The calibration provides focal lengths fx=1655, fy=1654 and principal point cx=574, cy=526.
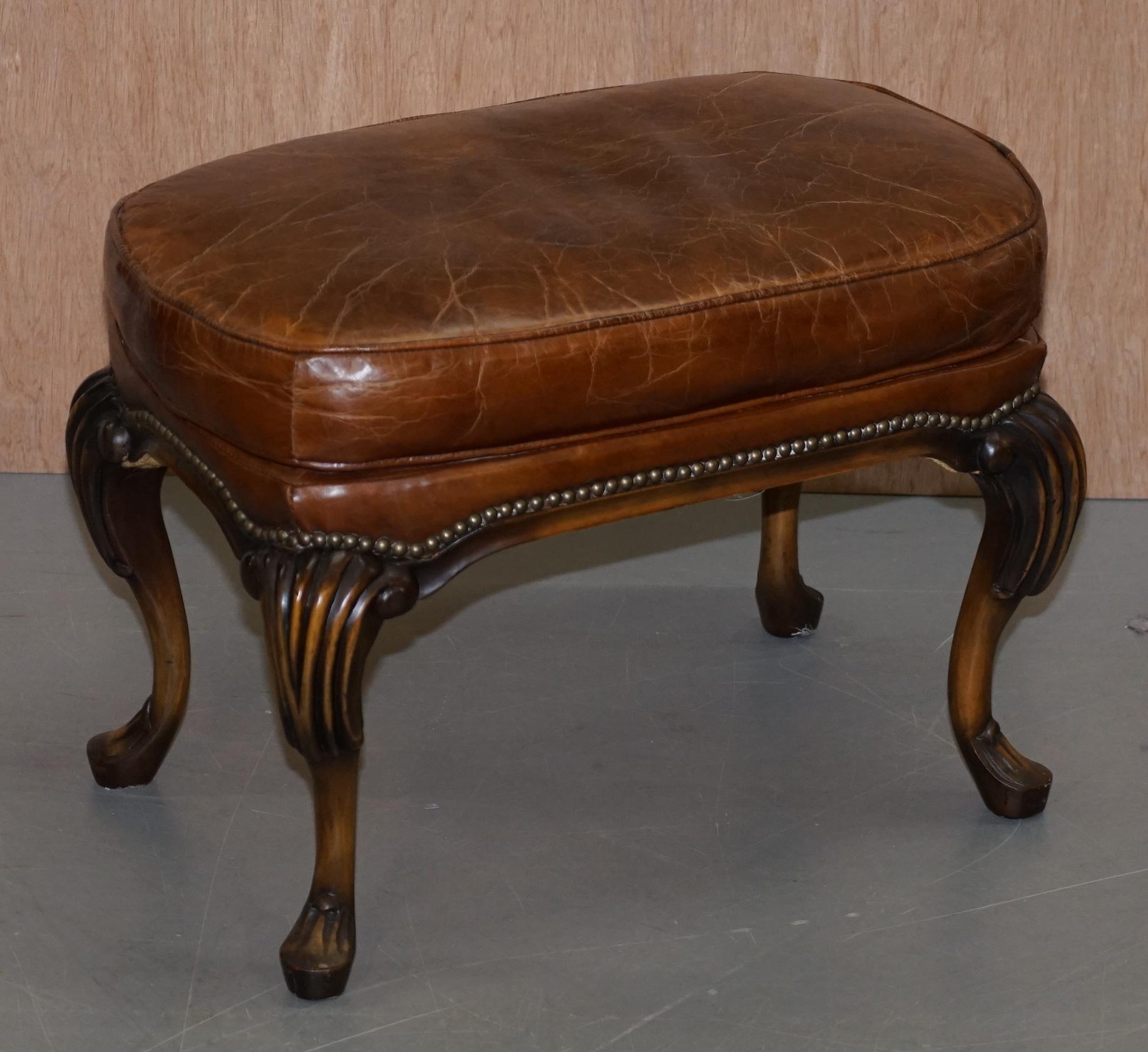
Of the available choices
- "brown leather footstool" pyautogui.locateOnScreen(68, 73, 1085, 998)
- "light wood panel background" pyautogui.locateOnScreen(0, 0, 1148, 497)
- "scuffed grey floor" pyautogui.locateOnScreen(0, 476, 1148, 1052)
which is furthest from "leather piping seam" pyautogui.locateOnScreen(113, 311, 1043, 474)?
"light wood panel background" pyautogui.locateOnScreen(0, 0, 1148, 497)

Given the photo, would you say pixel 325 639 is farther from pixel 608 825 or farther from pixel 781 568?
pixel 781 568

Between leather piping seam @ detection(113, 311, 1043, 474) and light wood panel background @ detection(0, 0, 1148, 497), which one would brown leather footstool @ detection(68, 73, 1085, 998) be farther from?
light wood panel background @ detection(0, 0, 1148, 497)

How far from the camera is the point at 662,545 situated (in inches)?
70.6

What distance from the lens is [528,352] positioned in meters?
0.98

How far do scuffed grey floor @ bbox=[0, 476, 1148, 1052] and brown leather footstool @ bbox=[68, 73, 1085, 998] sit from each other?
110 millimetres

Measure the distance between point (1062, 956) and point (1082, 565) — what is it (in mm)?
669

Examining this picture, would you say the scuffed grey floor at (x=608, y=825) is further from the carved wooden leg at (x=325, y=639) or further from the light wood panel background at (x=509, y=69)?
the light wood panel background at (x=509, y=69)

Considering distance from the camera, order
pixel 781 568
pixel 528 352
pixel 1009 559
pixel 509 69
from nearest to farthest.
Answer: pixel 528 352 < pixel 1009 559 < pixel 781 568 < pixel 509 69

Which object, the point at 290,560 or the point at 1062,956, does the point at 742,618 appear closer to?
the point at 1062,956

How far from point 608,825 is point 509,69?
90 cm

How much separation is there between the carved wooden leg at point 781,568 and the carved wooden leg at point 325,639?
0.61 m

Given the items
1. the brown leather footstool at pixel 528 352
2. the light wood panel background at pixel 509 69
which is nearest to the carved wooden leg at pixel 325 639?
the brown leather footstool at pixel 528 352

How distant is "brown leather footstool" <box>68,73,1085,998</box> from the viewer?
3.23 feet

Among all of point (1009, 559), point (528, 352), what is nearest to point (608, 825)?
point (1009, 559)
